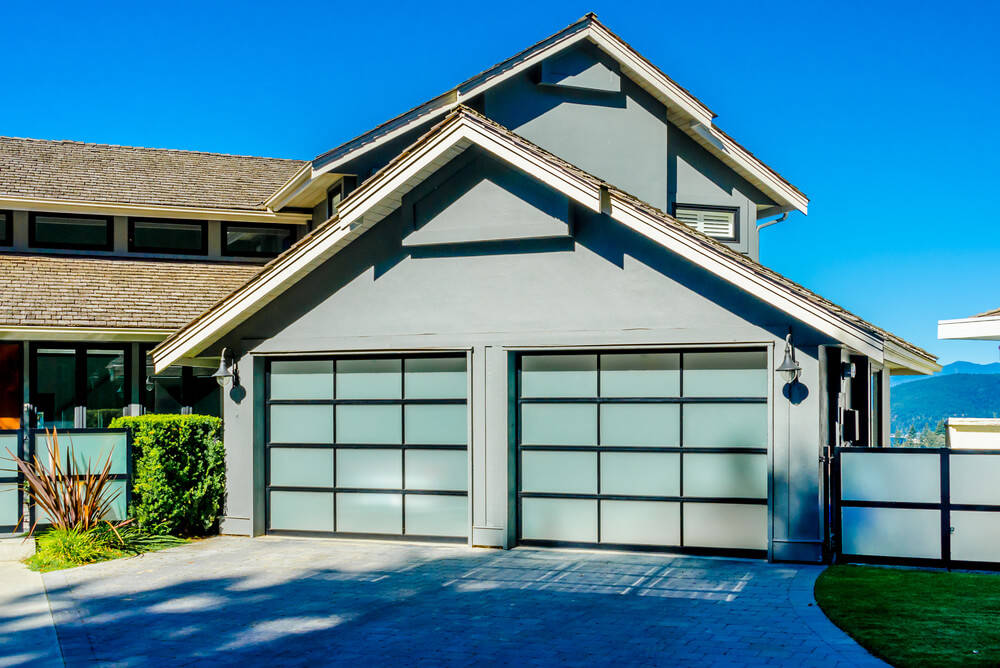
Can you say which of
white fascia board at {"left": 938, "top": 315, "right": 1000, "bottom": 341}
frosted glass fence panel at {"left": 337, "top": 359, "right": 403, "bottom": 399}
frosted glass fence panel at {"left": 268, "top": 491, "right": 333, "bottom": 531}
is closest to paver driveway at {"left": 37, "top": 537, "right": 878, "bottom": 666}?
frosted glass fence panel at {"left": 268, "top": 491, "right": 333, "bottom": 531}

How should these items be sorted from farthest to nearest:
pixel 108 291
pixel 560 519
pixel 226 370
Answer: pixel 108 291 → pixel 226 370 → pixel 560 519

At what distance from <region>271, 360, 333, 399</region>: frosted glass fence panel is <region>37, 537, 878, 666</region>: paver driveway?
93.0 inches

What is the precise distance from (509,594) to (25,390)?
1159cm

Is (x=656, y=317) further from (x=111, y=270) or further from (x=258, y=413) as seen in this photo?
(x=111, y=270)

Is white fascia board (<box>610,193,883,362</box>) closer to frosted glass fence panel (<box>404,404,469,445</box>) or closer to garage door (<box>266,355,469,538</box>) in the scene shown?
garage door (<box>266,355,469,538</box>)

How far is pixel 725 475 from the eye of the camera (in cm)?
1205

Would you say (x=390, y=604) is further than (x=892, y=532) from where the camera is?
No

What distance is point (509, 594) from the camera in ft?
33.0

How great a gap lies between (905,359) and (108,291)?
1346 cm

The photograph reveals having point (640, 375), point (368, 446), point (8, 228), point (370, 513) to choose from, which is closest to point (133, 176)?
point (8, 228)

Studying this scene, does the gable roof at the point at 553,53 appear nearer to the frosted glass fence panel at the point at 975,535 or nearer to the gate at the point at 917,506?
the gate at the point at 917,506

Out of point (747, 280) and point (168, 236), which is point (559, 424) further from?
point (168, 236)

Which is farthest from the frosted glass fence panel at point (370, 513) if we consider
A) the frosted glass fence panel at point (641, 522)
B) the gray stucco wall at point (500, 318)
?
the frosted glass fence panel at point (641, 522)

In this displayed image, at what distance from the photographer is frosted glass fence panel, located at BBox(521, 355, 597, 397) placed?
41.8ft
